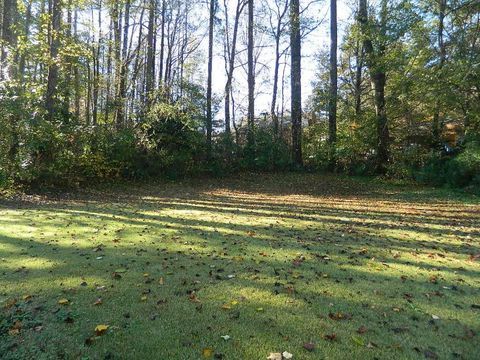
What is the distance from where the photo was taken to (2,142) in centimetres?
1019

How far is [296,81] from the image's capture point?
57.5ft

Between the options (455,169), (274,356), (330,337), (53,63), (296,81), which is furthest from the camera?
(296,81)

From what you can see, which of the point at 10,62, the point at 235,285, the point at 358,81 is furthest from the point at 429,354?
the point at 358,81

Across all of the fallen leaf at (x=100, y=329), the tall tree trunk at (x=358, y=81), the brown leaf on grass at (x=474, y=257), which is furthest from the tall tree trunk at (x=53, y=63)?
the tall tree trunk at (x=358, y=81)

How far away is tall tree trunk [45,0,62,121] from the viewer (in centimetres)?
1164

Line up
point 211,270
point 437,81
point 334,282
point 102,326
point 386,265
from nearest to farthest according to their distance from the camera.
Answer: point 102,326
point 334,282
point 211,270
point 386,265
point 437,81

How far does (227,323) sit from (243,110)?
23988 millimetres

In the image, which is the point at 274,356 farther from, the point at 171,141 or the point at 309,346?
the point at 171,141

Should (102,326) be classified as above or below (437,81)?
below

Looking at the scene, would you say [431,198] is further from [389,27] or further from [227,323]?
[227,323]

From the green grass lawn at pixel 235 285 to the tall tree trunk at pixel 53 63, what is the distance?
492 centimetres

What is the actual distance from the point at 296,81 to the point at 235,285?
15.1 metres

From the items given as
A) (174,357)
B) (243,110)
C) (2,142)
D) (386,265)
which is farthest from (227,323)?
(243,110)

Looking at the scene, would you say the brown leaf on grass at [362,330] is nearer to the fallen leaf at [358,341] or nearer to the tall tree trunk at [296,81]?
the fallen leaf at [358,341]
